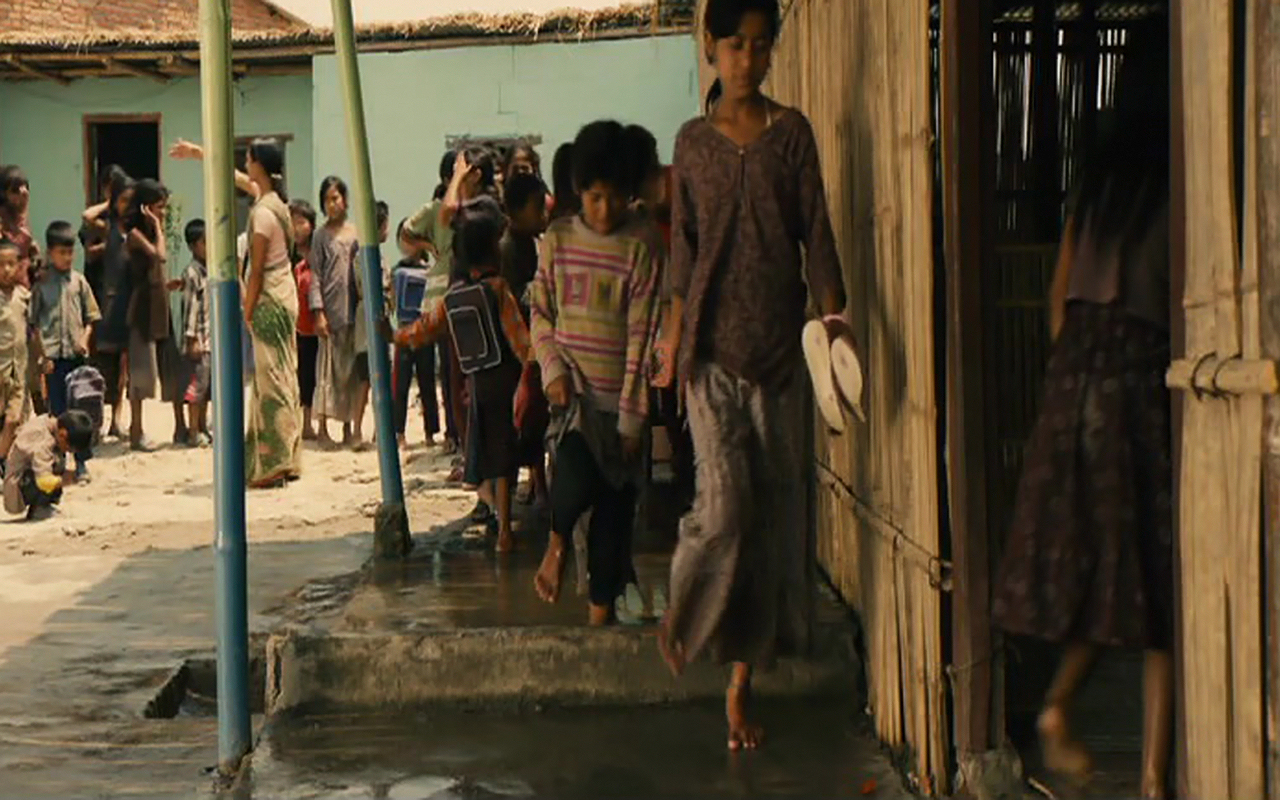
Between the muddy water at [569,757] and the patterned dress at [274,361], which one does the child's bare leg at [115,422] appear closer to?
the patterned dress at [274,361]

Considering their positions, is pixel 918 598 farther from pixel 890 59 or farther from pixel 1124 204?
pixel 890 59

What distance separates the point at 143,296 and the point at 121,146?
1058cm

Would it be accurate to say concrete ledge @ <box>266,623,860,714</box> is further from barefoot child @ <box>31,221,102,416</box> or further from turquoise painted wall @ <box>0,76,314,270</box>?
turquoise painted wall @ <box>0,76,314,270</box>

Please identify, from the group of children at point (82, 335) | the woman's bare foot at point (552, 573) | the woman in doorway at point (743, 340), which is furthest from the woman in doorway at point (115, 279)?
the woman in doorway at point (743, 340)

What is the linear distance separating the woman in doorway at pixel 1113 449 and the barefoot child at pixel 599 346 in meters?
1.69

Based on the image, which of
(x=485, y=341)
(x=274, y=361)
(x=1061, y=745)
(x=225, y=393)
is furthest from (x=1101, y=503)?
(x=274, y=361)

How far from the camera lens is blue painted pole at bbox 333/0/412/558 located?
23.3 feet

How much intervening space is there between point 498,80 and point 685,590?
52.4 ft

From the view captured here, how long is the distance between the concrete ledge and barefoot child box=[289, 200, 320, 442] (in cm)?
791

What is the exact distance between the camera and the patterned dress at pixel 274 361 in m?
10.4

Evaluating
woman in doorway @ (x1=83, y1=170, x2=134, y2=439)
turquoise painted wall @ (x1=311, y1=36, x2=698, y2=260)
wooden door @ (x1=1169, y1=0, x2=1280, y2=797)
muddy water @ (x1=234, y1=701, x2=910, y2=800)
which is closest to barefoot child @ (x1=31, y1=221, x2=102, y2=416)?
woman in doorway @ (x1=83, y1=170, x2=134, y2=439)

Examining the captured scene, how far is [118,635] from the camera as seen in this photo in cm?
691

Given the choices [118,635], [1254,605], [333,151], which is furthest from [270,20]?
[1254,605]

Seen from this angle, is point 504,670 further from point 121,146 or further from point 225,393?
point 121,146
